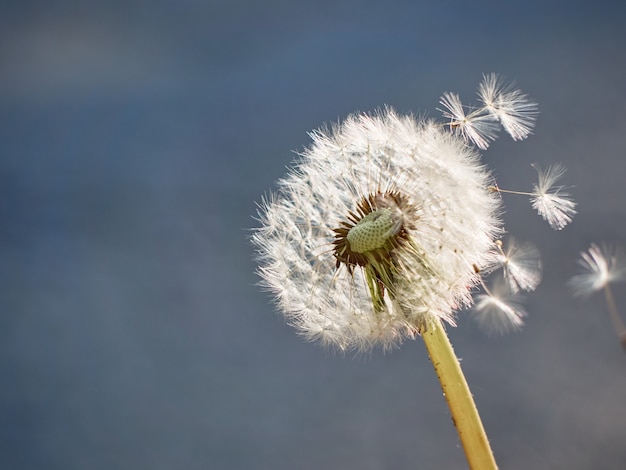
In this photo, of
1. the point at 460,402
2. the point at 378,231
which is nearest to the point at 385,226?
the point at 378,231

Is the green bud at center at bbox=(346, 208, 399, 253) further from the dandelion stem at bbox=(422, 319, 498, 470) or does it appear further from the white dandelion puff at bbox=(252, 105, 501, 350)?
the dandelion stem at bbox=(422, 319, 498, 470)

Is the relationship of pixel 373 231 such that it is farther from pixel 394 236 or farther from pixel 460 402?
pixel 460 402

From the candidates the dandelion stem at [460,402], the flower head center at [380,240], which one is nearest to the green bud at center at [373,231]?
the flower head center at [380,240]

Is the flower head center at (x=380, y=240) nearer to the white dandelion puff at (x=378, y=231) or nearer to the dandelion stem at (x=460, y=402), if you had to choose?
the white dandelion puff at (x=378, y=231)

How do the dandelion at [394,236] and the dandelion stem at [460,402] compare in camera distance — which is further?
the dandelion at [394,236]

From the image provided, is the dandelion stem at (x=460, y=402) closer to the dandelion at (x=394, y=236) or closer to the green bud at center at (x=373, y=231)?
the dandelion at (x=394, y=236)

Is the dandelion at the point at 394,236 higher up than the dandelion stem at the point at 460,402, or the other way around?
the dandelion at the point at 394,236

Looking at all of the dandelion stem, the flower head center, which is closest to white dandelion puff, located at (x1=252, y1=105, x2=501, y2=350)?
the flower head center

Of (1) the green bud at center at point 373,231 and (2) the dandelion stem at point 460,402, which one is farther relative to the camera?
(1) the green bud at center at point 373,231
